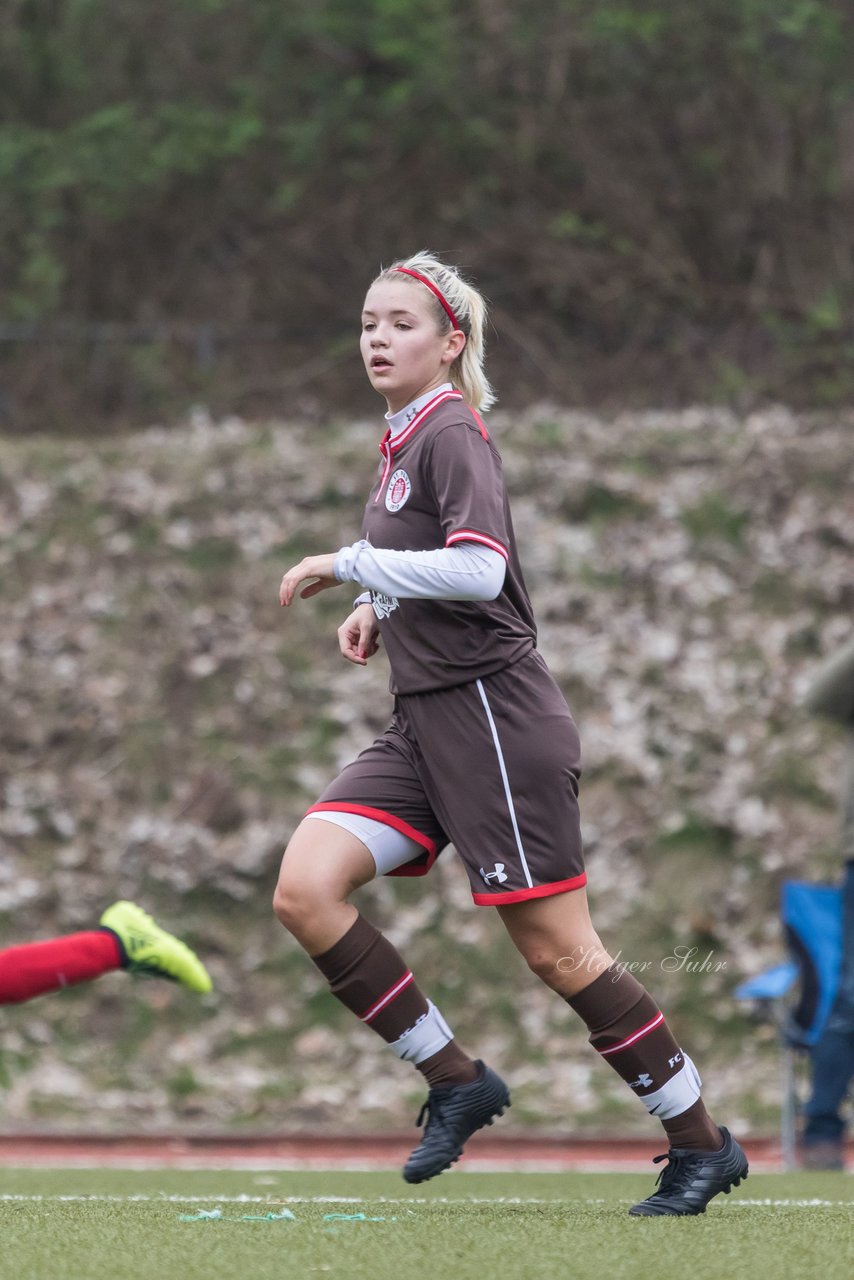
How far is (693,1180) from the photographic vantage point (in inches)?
161

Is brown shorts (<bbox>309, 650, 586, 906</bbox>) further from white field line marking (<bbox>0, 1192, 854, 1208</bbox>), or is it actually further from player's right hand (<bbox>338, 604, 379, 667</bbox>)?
white field line marking (<bbox>0, 1192, 854, 1208</bbox>)

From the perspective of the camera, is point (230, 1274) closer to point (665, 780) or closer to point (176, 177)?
point (665, 780)

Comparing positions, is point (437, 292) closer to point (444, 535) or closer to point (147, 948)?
point (444, 535)

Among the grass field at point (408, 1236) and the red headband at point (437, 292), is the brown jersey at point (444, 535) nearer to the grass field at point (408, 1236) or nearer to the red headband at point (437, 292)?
the red headband at point (437, 292)

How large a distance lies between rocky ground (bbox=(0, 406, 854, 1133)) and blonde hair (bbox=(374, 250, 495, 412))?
500cm

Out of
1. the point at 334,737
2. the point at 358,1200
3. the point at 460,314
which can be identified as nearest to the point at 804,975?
the point at 358,1200

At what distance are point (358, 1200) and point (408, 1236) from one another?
1.01 metres

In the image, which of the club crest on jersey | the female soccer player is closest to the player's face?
the female soccer player

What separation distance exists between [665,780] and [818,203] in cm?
637

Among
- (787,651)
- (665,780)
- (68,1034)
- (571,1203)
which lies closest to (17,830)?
(68,1034)

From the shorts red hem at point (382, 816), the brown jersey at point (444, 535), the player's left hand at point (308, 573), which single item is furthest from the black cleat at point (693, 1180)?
the player's left hand at point (308, 573)

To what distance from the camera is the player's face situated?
4.28m

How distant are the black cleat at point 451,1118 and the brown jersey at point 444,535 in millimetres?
900

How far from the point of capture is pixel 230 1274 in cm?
325
